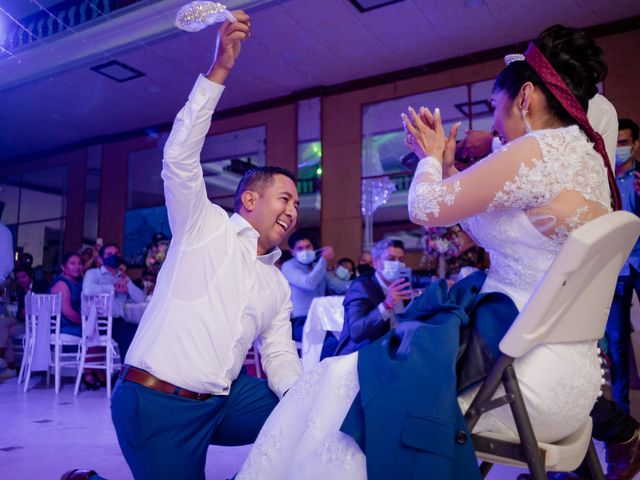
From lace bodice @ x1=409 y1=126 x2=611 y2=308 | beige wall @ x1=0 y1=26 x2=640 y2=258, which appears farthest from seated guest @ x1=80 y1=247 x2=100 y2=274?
lace bodice @ x1=409 y1=126 x2=611 y2=308

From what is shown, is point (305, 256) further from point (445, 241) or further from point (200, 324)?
point (200, 324)

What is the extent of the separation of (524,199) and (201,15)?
39.2 inches

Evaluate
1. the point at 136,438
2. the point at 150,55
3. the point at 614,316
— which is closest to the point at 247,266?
the point at 136,438

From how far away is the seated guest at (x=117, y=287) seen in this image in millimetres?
5992

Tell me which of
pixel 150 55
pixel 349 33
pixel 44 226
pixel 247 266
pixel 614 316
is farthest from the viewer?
pixel 44 226

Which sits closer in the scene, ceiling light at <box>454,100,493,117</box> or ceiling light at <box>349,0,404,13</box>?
ceiling light at <box>349,0,404,13</box>

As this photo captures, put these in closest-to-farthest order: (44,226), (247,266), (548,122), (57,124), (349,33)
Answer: (548,122), (247,266), (349,33), (57,124), (44,226)

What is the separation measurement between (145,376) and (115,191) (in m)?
8.82

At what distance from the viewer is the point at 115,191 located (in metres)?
9.86

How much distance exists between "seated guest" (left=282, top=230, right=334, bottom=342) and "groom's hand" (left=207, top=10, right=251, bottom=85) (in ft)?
12.1

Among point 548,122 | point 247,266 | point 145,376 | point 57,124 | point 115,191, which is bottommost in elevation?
point 145,376

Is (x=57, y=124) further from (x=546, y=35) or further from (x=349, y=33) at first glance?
(x=546, y=35)

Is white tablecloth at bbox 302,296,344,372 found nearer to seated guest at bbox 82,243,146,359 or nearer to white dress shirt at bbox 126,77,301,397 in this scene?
seated guest at bbox 82,243,146,359

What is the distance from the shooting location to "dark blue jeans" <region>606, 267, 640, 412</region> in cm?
319
